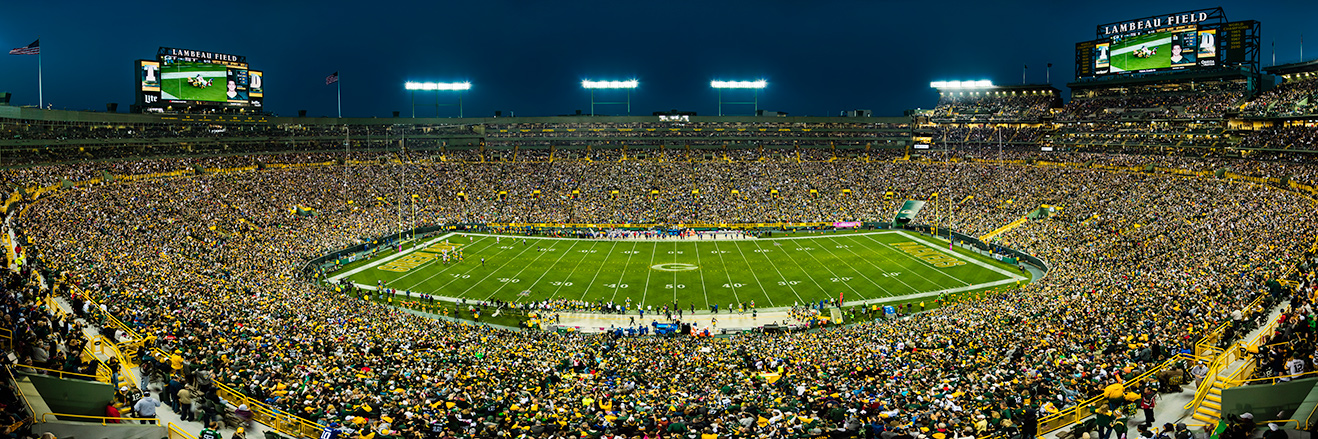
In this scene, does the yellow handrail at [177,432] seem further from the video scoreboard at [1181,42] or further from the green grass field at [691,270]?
the video scoreboard at [1181,42]

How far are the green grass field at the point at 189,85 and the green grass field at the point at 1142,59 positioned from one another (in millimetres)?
88452

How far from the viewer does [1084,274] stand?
123 feet

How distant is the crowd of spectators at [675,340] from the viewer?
16516 millimetres

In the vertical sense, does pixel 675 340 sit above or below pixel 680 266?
above

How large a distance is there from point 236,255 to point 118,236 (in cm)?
550

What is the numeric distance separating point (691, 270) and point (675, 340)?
74.3 feet

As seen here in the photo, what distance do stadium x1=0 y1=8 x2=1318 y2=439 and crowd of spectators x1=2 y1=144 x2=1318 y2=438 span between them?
169 mm

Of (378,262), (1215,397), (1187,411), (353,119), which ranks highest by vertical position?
(353,119)

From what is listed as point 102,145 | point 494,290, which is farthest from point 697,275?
point 102,145

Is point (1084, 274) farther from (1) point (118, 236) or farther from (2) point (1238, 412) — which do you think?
(1) point (118, 236)

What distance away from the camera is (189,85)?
236 ft

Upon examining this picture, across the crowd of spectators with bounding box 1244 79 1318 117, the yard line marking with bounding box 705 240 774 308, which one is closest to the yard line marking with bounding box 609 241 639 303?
the yard line marking with bounding box 705 240 774 308

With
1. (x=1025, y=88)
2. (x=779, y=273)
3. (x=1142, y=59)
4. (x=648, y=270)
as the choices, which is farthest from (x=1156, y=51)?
Result: (x=648, y=270)

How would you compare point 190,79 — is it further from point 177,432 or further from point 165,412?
point 177,432
